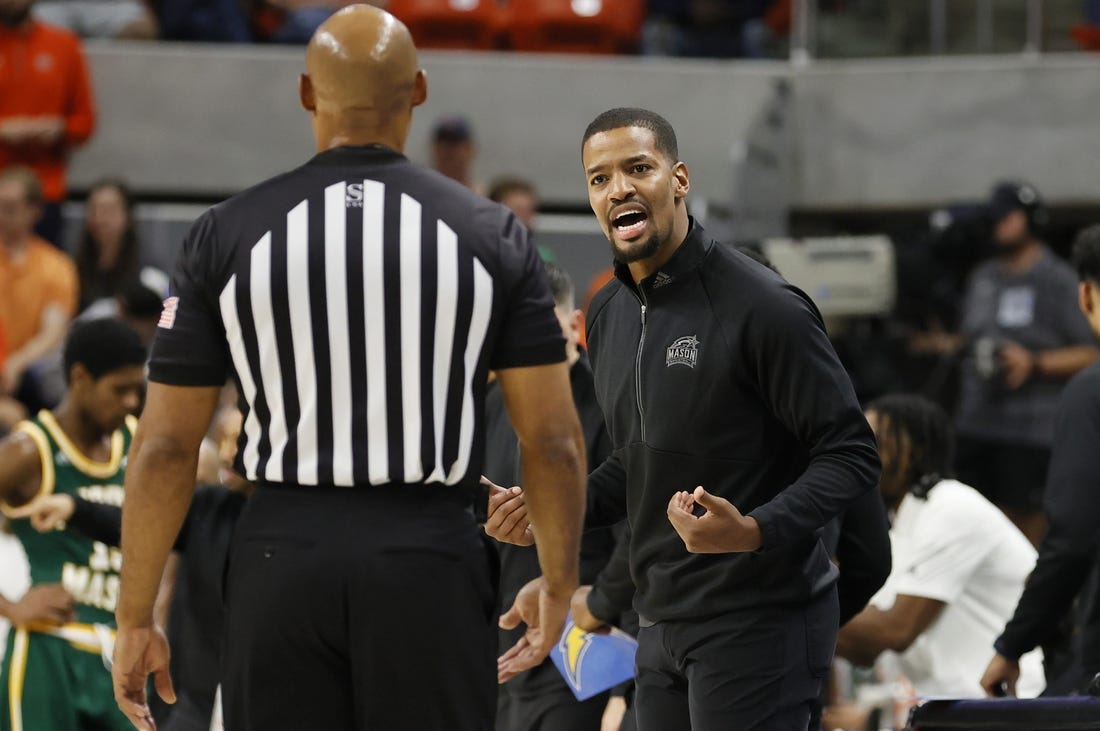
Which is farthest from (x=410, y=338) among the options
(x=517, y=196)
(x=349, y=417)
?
(x=517, y=196)

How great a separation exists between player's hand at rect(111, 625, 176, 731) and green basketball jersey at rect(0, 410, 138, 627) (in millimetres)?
1998

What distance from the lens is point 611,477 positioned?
402 cm

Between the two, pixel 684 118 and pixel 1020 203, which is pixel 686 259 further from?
pixel 684 118

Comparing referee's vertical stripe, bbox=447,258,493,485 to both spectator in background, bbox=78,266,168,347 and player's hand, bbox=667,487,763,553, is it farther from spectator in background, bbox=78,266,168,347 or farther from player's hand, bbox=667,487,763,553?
spectator in background, bbox=78,266,168,347

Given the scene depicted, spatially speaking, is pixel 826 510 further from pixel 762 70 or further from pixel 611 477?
pixel 762 70

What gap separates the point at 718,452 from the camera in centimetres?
363

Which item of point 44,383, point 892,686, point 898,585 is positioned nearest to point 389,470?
point 898,585

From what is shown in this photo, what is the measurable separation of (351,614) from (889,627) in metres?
2.72

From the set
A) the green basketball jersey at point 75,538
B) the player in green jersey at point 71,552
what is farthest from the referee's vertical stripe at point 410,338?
the green basketball jersey at point 75,538

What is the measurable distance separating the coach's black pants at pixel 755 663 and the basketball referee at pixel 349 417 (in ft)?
2.15

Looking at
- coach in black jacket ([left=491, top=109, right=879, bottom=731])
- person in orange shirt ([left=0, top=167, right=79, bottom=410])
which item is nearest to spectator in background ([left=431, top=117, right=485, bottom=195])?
person in orange shirt ([left=0, top=167, right=79, bottom=410])

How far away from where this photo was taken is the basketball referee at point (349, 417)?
2990mm

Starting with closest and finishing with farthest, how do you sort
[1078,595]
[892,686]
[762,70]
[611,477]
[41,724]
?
[611,477], [1078,595], [41,724], [892,686], [762,70]

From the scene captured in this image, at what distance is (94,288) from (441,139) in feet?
6.42
